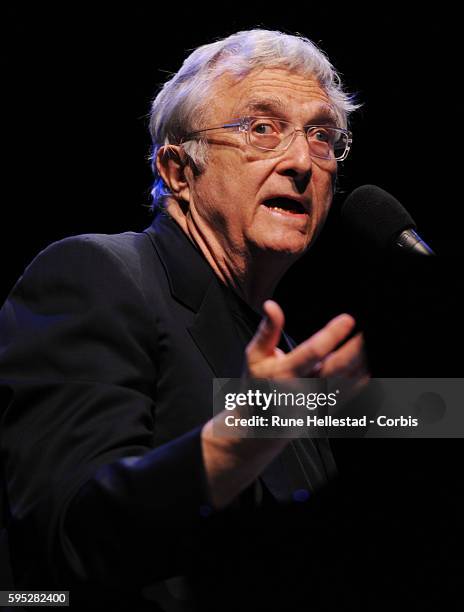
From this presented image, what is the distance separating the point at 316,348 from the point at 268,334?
77 mm

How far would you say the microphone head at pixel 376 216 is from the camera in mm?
1788

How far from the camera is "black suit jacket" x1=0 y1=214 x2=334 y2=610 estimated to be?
3.84 ft

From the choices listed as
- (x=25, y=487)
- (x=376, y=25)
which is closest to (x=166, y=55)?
(x=376, y=25)

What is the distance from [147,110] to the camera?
3094 millimetres

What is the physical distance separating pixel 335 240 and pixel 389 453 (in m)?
1.90

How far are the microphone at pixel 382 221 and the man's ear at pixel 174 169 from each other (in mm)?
449

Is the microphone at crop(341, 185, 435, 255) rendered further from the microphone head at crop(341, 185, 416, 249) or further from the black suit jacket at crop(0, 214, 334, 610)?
the black suit jacket at crop(0, 214, 334, 610)

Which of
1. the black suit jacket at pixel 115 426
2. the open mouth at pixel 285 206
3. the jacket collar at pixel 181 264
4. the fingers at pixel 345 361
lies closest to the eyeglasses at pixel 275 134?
the open mouth at pixel 285 206

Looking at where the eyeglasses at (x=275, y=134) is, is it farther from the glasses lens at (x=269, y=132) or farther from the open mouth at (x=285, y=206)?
the open mouth at (x=285, y=206)

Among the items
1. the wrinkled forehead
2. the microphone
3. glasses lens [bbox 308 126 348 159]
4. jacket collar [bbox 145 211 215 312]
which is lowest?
jacket collar [bbox 145 211 215 312]

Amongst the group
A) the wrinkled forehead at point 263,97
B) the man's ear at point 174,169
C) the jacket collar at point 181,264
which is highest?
the wrinkled forehead at point 263,97

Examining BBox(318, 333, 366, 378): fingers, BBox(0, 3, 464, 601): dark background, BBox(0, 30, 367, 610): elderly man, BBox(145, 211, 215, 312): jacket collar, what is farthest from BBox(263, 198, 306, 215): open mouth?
BBox(318, 333, 366, 378): fingers

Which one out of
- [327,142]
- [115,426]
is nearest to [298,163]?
[327,142]

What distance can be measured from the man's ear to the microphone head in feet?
1.46
